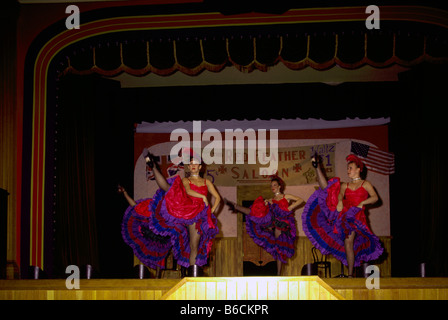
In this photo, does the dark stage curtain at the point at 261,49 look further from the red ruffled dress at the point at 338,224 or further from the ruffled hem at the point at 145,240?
the ruffled hem at the point at 145,240

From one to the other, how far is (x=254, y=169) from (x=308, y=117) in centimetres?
128

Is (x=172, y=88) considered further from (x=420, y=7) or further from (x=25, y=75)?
(x=420, y=7)

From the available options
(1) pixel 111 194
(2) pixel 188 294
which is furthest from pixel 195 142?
(2) pixel 188 294

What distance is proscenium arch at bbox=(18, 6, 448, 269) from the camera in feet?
21.7

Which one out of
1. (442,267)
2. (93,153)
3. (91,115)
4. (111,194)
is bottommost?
(442,267)

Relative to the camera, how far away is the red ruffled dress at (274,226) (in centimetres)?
A: 790

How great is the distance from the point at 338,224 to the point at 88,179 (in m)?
3.71

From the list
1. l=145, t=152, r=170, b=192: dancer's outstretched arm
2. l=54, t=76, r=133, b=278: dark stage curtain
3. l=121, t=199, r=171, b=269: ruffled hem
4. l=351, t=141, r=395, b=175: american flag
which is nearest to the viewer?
l=145, t=152, r=170, b=192: dancer's outstretched arm

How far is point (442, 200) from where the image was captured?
7.76m

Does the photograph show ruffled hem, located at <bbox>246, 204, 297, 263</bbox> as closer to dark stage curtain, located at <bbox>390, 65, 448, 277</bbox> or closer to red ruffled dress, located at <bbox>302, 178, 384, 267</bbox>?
red ruffled dress, located at <bbox>302, 178, 384, 267</bbox>

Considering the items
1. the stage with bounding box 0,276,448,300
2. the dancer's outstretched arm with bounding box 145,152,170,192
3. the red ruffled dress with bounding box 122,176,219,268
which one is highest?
the dancer's outstretched arm with bounding box 145,152,170,192

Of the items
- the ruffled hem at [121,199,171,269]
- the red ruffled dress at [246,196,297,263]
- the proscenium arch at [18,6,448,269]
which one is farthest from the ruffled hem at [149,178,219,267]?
the red ruffled dress at [246,196,297,263]

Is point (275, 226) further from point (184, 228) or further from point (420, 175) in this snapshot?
point (420, 175)

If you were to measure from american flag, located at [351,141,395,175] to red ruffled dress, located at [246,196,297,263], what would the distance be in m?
1.94
